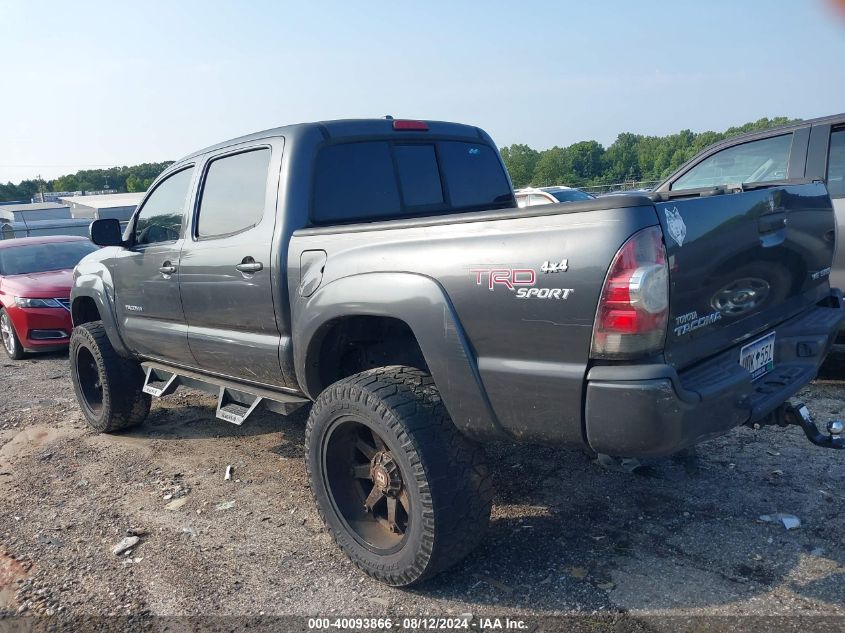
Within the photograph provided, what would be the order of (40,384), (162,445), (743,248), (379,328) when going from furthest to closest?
(40,384) < (162,445) < (379,328) < (743,248)

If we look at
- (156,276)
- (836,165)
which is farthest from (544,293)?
(836,165)

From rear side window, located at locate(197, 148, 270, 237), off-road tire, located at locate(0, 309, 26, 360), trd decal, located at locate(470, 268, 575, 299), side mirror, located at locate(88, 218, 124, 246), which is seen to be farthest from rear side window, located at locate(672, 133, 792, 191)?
off-road tire, located at locate(0, 309, 26, 360)

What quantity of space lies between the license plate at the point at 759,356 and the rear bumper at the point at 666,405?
0.09m

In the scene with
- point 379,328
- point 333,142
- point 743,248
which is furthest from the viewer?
point 333,142

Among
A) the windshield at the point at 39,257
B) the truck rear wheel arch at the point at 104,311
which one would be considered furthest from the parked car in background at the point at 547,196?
the truck rear wheel arch at the point at 104,311

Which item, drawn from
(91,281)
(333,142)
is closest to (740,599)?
(333,142)

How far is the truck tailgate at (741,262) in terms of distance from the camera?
2.30 meters

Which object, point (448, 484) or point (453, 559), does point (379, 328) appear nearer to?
point (448, 484)

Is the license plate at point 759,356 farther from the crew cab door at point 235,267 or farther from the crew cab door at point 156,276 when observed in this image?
the crew cab door at point 156,276

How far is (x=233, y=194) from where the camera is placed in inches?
152

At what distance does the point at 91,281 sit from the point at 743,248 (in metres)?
4.54

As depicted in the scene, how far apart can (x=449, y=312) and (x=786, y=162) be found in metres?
4.00

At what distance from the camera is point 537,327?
7.75 ft

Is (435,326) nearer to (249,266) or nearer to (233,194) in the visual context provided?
(249,266)
